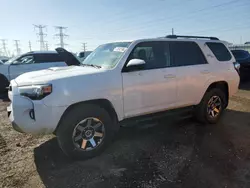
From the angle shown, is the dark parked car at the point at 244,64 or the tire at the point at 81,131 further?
the dark parked car at the point at 244,64

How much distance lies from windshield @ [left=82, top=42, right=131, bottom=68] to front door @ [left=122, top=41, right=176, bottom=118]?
22 centimetres

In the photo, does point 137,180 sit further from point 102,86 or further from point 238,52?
point 238,52

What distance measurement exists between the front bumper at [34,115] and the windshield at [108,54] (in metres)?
1.19

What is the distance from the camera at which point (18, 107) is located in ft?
10.0

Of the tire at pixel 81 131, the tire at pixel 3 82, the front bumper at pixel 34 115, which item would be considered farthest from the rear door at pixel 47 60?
the tire at pixel 81 131

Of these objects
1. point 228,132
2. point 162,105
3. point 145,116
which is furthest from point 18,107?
point 228,132

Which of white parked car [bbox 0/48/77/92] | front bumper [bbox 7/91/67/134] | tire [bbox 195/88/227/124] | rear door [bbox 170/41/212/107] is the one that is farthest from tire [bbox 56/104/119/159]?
white parked car [bbox 0/48/77/92]

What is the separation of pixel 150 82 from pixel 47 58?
24.3 ft

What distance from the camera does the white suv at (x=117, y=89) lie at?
3.07 m

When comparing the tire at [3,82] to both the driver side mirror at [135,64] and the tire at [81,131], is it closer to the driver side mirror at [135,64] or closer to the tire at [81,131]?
the tire at [81,131]

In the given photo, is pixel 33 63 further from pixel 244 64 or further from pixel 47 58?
pixel 244 64

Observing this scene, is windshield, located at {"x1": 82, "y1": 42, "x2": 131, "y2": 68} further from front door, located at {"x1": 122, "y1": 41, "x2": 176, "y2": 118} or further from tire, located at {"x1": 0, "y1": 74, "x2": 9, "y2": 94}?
tire, located at {"x1": 0, "y1": 74, "x2": 9, "y2": 94}

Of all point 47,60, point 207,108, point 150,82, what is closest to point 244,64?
point 207,108

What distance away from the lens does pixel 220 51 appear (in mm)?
5109
